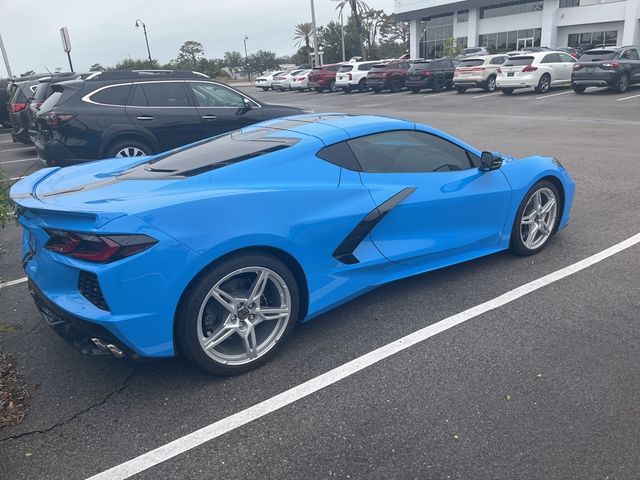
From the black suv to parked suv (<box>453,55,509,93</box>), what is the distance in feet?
55.2

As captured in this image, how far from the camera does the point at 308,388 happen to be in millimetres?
3104

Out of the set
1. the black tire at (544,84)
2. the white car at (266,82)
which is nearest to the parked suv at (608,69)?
the black tire at (544,84)

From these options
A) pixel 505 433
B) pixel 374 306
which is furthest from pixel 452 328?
pixel 505 433

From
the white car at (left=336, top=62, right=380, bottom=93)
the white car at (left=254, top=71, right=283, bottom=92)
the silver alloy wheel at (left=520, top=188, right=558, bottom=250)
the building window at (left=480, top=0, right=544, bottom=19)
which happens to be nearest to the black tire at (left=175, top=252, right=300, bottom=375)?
the silver alloy wheel at (left=520, top=188, right=558, bottom=250)

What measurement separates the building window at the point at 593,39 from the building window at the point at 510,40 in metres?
2.99

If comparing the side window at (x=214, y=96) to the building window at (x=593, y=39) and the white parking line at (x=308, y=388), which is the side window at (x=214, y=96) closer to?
the white parking line at (x=308, y=388)

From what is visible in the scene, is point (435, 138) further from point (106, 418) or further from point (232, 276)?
point (106, 418)

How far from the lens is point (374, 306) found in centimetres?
407

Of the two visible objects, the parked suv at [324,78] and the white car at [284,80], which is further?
the white car at [284,80]

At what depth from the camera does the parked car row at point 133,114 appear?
8.06 meters

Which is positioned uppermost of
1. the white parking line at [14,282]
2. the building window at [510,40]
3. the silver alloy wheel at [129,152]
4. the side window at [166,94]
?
the building window at [510,40]

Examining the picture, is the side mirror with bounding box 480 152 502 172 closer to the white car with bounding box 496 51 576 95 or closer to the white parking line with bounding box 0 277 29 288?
the white parking line with bounding box 0 277 29 288

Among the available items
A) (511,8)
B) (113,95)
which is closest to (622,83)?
(113,95)

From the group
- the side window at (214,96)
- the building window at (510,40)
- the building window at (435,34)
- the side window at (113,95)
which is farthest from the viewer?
the building window at (435,34)
